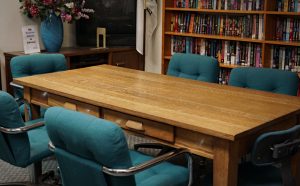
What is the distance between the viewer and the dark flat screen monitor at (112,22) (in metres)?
5.26

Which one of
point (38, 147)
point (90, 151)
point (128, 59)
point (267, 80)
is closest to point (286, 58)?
point (267, 80)

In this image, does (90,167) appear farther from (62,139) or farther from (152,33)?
(152,33)

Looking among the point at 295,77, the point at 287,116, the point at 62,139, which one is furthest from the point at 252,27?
the point at 62,139

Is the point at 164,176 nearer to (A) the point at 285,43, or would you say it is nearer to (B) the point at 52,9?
(A) the point at 285,43

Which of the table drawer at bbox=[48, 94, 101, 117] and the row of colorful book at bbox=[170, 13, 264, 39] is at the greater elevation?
the row of colorful book at bbox=[170, 13, 264, 39]

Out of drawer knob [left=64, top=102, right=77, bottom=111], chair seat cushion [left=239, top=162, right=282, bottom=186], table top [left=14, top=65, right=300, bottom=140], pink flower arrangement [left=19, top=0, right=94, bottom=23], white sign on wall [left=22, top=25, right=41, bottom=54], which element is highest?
pink flower arrangement [left=19, top=0, right=94, bottom=23]

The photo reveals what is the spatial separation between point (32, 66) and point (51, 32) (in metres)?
1.36

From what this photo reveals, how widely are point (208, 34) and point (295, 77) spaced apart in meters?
2.02

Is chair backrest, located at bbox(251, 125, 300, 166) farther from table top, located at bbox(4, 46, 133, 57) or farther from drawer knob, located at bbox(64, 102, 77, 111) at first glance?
table top, located at bbox(4, 46, 133, 57)

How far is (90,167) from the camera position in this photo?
5.98 ft

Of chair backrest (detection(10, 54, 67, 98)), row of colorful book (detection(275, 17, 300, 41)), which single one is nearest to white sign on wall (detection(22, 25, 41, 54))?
chair backrest (detection(10, 54, 67, 98))

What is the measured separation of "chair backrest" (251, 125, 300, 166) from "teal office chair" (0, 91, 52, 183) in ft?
3.98

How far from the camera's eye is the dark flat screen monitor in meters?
5.26

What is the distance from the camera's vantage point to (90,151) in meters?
1.78
